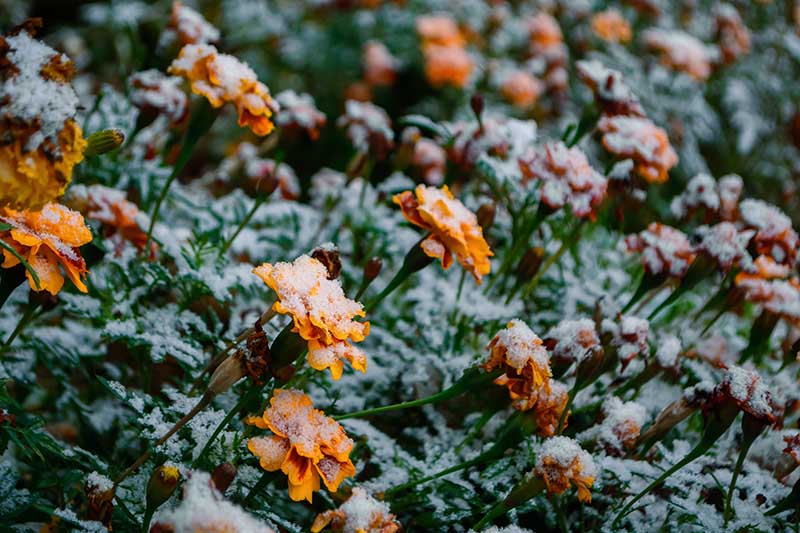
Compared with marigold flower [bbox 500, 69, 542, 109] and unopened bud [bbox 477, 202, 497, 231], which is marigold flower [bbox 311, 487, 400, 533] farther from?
marigold flower [bbox 500, 69, 542, 109]

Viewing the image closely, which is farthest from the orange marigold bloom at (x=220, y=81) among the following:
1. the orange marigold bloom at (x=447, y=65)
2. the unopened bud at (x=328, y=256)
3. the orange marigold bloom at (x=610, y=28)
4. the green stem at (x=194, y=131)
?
the orange marigold bloom at (x=610, y=28)

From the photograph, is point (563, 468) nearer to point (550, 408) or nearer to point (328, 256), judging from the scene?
point (550, 408)

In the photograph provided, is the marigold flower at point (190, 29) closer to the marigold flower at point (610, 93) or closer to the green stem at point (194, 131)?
the green stem at point (194, 131)

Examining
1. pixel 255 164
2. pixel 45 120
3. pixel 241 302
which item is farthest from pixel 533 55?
pixel 45 120

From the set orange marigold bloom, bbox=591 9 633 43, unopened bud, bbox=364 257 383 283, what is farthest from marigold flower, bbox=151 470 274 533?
orange marigold bloom, bbox=591 9 633 43

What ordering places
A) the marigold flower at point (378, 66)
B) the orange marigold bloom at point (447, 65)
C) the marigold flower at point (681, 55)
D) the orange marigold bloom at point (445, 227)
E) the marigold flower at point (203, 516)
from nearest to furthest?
the marigold flower at point (203, 516) < the orange marigold bloom at point (445, 227) < the marigold flower at point (681, 55) < the orange marigold bloom at point (447, 65) < the marigold flower at point (378, 66)

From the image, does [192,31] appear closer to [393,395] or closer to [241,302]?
[241,302]

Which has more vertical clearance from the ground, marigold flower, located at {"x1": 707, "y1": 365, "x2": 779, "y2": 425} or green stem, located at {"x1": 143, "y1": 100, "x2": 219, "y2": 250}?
green stem, located at {"x1": 143, "y1": 100, "x2": 219, "y2": 250}
